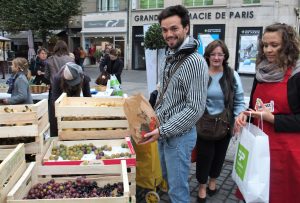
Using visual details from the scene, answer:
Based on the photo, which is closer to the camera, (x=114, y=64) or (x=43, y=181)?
(x=43, y=181)

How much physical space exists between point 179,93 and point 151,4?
20174 mm

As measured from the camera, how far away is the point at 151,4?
70.2 feet

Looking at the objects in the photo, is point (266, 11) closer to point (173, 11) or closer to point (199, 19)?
point (199, 19)

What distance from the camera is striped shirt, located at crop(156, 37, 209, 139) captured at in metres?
2.17

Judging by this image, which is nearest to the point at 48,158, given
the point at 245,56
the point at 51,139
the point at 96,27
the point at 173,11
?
the point at 51,139

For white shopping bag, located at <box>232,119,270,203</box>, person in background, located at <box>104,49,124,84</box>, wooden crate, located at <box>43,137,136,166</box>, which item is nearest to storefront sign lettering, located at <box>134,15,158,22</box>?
person in background, located at <box>104,49,124,84</box>

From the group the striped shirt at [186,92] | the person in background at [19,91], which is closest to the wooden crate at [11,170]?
the striped shirt at [186,92]

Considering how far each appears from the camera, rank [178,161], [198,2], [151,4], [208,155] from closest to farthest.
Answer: [178,161]
[208,155]
[198,2]
[151,4]

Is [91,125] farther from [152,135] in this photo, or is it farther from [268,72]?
[268,72]

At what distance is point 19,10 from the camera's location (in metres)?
20.3

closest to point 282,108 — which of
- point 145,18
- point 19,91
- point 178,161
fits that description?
point 178,161

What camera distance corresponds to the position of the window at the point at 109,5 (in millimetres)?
22733

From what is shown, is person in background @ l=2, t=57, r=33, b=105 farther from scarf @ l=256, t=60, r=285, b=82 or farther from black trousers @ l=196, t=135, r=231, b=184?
scarf @ l=256, t=60, r=285, b=82

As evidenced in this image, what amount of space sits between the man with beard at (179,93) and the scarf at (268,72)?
430mm
